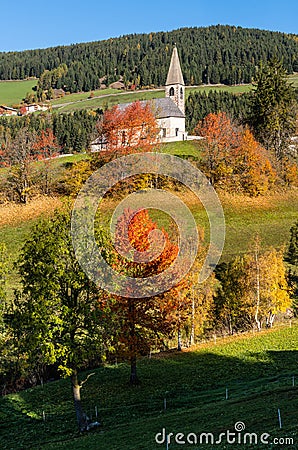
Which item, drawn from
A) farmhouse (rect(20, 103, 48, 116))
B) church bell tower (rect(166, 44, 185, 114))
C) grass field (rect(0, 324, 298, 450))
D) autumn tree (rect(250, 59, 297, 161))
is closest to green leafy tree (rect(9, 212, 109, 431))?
grass field (rect(0, 324, 298, 450))

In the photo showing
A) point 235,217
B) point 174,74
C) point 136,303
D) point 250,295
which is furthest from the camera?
point 174,74

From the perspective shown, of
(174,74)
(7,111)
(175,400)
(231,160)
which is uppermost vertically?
(7,111)

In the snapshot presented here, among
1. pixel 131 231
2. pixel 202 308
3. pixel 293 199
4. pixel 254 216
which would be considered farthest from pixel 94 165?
pixel 131 231

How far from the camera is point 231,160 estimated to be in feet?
240

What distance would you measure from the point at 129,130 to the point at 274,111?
28.0m

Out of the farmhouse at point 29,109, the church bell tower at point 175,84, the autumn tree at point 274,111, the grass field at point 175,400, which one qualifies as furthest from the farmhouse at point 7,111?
the grass field at point 175,400

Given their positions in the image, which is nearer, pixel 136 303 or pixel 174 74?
pixel 136 303

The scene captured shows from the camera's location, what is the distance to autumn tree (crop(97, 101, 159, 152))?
69.2 metres

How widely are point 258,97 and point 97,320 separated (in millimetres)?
70255

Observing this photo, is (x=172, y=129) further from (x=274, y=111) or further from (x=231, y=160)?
(x=231, y=160)

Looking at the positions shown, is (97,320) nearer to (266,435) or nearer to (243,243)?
(266,435)

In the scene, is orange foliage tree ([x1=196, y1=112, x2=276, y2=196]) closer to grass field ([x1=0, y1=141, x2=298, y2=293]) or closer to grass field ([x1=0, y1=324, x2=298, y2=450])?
grass field ([x1=0, y1=141, x2=298, y2=293])

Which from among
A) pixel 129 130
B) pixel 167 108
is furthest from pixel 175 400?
pixel 167 108

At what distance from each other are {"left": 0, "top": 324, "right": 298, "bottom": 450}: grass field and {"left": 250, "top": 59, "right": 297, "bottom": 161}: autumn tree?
167 ft
